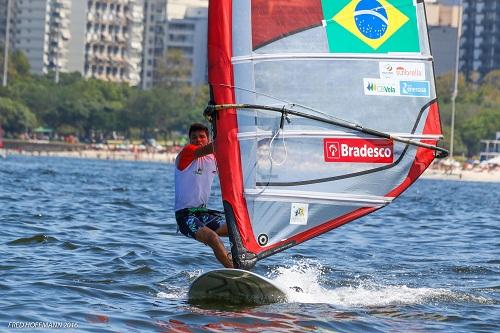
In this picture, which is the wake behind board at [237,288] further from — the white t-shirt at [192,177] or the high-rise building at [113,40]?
the high-rise building at [113,40]

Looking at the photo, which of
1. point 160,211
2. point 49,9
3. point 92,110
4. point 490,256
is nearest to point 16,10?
point 49,9

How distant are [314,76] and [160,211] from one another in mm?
15706

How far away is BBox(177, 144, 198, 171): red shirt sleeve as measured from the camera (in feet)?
40.4

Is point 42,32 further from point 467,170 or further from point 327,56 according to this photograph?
point 327,56

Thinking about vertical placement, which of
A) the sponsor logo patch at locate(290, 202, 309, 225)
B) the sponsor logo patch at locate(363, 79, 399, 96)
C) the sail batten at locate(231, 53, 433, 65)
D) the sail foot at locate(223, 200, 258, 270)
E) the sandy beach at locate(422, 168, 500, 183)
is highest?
the sail batten at locate(231, 53, 433, 65)

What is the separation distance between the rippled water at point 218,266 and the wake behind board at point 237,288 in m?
0.16

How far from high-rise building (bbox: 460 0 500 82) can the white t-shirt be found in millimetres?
147440

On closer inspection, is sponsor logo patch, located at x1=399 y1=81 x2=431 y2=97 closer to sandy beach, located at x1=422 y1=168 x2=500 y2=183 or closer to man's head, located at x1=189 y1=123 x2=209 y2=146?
man's head, located at x1=189 y1=123 x2=209 y2=146

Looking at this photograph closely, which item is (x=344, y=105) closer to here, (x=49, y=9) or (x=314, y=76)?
(x=314, y=76)

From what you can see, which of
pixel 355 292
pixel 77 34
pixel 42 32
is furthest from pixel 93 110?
pixel 355 292

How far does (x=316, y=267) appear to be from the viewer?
1571 cm

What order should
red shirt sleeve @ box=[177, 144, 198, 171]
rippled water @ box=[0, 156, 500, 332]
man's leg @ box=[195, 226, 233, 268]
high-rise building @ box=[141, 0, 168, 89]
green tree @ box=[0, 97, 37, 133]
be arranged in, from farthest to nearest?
high-rise building @ box=[141, 0, 168, 89] → green tree @ box=[0, 97, 37, 133] → red shirt sleeve @ box=[177, 144, 198, 171] → man's leg @ box=[195, 226, 233, 268] → rippled water @ box=[0, 156, 500, 332]

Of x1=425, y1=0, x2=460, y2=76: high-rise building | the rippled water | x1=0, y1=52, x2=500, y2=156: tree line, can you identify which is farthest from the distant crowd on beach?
the rippled water

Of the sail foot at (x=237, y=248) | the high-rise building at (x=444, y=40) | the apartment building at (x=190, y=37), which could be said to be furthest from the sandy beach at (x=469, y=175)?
the sail foot at (x=237, y=248)
